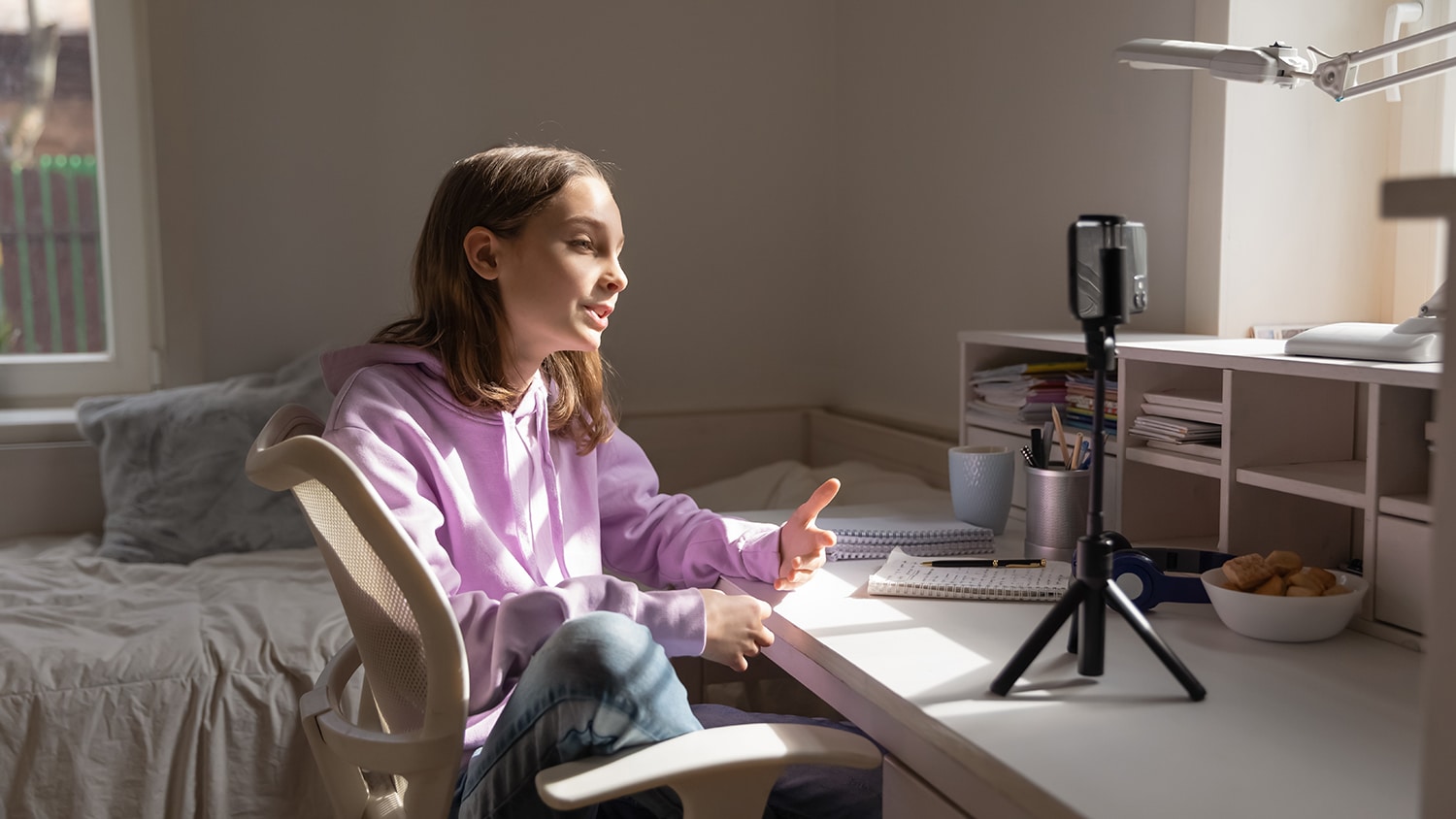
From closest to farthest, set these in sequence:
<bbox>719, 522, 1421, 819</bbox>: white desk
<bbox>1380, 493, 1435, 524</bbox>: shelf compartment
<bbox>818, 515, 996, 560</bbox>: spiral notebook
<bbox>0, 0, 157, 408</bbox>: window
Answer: <bbox>719, 522, 1421, 819</bbox>: white desk, <bbox>1380, 493, 1435, 524</bbox>: shelf compartment, <bbox>818, 515, 996, 560</bbox>: spiral notebook, <bbox>0, 0, 157, 408</bbox>: window

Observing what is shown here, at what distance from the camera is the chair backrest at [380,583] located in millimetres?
847

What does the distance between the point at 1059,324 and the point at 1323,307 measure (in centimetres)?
44

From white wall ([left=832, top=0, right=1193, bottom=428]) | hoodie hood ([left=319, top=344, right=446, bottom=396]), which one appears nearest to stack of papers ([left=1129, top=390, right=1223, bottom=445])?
white wall ([left=832, top=0, right=1193, bottom=428])

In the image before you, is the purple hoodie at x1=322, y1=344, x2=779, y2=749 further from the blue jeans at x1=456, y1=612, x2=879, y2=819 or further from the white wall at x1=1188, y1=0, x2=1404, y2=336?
the white wall at x1=1188, y1=0, x2=1404, y2=336

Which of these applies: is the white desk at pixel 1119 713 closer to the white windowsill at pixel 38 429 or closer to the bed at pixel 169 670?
the bed at pixel 169 670

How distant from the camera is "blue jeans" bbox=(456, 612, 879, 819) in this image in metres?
0.88

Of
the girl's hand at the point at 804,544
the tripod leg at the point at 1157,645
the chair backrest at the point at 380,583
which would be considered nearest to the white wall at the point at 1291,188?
the girl's hand at the point at 804,544

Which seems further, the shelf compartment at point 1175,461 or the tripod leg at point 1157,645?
the shelf compartment at point 1175,461

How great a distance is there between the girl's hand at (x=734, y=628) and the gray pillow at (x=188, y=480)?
1.34 metres

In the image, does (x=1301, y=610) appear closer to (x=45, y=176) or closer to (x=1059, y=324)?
(x=1059, y=324)

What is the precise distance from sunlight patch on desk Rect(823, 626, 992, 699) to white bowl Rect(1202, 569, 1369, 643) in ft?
0.82

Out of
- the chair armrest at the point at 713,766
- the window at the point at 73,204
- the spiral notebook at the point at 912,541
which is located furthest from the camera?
the window at the point at 73,204

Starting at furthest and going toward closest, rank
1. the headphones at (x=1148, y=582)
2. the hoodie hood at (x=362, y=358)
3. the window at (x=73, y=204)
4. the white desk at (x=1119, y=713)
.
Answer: the window at (x=73, y=204) < the hoodie hood at (x=362, y=358) < the headphones at (x=1148, y=582) < the white desk at (x=1119, y=713)

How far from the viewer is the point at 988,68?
216 cm
